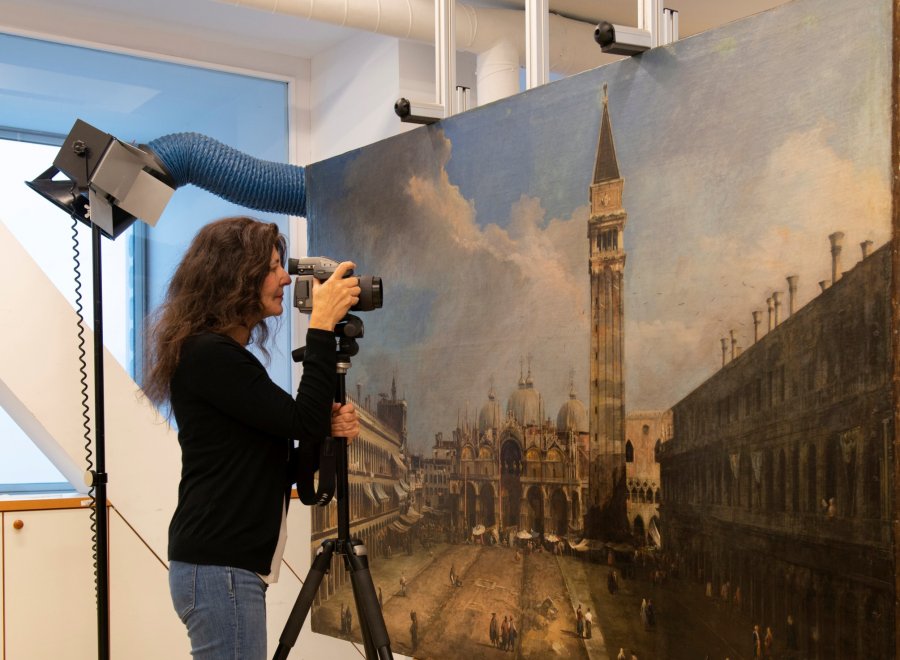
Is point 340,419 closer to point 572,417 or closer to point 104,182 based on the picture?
point 572,417

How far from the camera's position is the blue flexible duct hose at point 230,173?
10.9 ft

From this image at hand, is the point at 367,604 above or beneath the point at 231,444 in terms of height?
beneath

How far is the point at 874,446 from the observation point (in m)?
1.71

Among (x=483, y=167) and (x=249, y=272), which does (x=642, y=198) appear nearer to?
(x=483, y=167)

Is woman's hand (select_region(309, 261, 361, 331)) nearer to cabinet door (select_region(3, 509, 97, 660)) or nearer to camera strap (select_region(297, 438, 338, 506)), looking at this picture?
camera strap (select_region(297, 438, 338, 506))

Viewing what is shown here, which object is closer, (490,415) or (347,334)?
(347,334)

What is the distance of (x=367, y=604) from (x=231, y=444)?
1.64ft

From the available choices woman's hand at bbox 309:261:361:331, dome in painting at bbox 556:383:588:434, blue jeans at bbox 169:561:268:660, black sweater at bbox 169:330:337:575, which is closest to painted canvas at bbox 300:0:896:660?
dome in painting at bbox 556:383:588:434

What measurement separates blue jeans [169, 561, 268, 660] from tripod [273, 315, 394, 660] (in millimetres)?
313

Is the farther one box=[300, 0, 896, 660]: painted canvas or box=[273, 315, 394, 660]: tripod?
box=[273, 315, 394, 660]: tripod

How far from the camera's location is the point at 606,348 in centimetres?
225

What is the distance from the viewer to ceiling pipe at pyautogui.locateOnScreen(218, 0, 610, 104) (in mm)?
3523

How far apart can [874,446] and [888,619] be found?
31cm

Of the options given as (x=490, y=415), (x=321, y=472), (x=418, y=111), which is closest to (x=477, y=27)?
(x=418, y=111)
